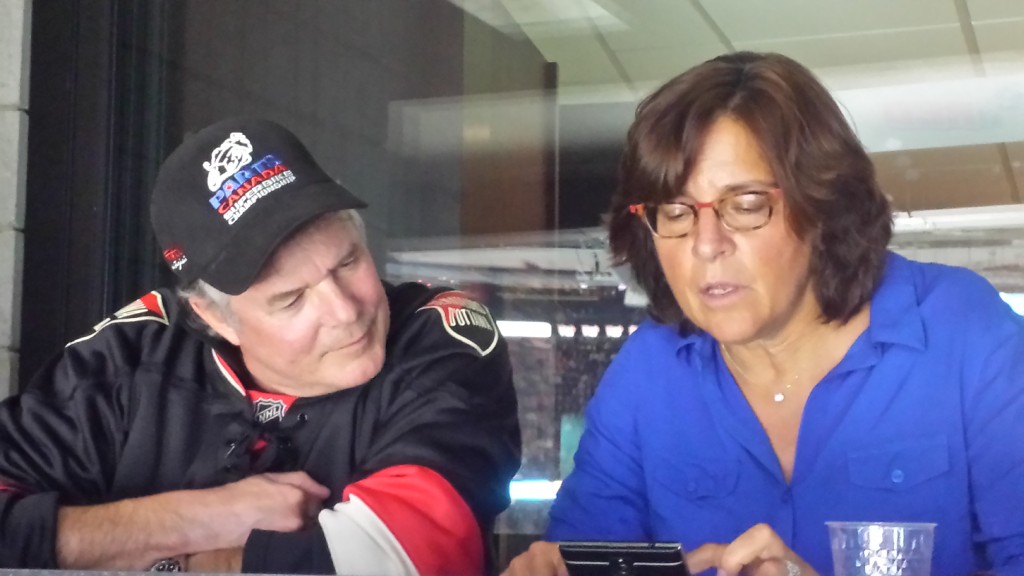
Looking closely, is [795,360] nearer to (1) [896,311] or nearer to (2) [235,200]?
(1) [896,311]

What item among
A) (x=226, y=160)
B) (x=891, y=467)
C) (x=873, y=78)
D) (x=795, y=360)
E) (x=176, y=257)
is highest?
(x=873, y=78)

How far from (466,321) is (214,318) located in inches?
13.8

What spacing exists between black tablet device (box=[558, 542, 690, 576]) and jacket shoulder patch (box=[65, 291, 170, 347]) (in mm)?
962

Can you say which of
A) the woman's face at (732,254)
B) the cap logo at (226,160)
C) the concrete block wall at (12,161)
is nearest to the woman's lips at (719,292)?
the woman's face at (732,254)

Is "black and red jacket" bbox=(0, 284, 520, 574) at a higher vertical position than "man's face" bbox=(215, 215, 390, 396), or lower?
lower

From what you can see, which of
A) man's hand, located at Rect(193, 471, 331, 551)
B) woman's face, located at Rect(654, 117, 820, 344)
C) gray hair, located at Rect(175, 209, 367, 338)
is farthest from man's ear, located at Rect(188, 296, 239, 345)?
woman's face, located at Rect(654, 117, 820, 344)

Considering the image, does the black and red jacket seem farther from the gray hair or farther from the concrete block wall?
the concrete block wall

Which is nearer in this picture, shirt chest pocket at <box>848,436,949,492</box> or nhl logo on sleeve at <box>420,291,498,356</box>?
shirt chest pocket at <box>848,436,949,492</box>

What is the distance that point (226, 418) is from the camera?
1.75 meters

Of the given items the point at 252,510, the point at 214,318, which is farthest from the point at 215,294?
the point at 252,510

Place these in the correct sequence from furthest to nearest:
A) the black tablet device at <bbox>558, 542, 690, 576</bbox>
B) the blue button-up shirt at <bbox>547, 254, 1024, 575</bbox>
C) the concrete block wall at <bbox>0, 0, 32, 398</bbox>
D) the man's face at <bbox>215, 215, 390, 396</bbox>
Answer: the concrete block wall at <bbox>0, 0, 32, 398</bbox> < the man's face at <bbox>215, 215, 390, 396</bbox> < the blue button-up shirt at <bbox>547, 254, 1024, 575</bbox> < the black tablet device at <bbox>558, 542, 690, 576</bbox>

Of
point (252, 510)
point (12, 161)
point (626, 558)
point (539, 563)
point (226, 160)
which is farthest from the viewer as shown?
point (12, 161)

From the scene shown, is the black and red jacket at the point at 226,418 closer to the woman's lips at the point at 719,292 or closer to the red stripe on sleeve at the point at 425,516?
the red stripe on sleeve at the point at 425,516

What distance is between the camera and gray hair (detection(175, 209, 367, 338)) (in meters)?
1.71
